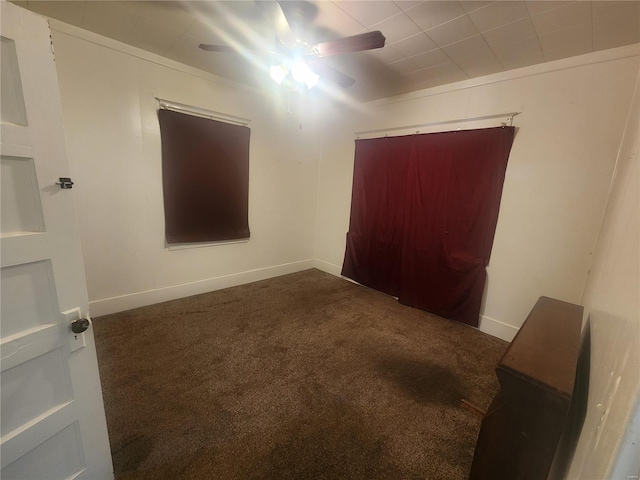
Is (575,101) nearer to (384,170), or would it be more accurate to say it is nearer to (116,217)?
(384,170)

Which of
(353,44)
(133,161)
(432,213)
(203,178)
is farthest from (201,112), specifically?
(432,213)

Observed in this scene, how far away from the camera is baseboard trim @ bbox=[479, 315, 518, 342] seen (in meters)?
2.46

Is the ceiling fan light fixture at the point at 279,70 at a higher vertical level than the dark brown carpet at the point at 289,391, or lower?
higher

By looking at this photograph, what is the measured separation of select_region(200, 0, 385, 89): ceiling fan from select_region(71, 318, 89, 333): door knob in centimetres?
157

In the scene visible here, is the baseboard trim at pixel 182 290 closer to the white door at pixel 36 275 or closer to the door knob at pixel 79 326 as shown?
the white door at pixel 36 275

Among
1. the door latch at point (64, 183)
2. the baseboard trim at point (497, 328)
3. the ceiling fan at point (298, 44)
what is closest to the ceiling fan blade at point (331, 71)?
the ceiling fan at point (298, 44)

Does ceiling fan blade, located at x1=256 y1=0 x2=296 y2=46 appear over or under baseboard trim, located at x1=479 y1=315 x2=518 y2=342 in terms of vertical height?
over

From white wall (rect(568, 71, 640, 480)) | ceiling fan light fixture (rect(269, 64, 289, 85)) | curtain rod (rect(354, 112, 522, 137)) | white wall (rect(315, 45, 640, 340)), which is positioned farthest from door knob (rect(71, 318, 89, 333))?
curtain rod (rect(354, 112, 522, 137))

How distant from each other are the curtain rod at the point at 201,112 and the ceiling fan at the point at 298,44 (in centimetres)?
109

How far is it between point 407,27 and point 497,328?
→ 9.37 feet

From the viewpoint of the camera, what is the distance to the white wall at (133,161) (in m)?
2.18

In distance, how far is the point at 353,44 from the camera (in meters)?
1.58

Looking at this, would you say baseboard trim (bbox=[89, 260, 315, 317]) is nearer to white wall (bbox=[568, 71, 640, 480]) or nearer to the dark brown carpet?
the dark brown carpet

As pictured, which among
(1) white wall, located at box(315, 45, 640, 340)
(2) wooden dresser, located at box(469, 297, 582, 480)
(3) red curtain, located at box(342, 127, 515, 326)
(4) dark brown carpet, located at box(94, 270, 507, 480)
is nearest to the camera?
(2) wooden dresser, located at box(469, 297, 582, 480)
